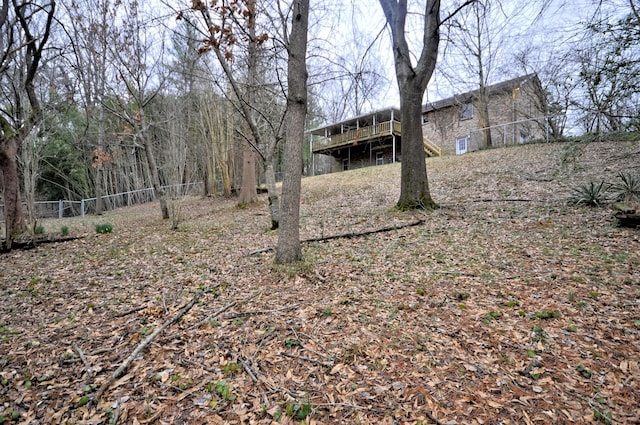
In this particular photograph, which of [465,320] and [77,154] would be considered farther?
[77,154]

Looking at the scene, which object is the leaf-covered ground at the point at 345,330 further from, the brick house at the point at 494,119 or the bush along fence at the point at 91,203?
the bush along fence at the point at 91,203

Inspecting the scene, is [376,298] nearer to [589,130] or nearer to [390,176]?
[589,130]

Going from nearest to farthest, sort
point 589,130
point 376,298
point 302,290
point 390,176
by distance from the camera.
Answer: point 376,298, point 302,290, point 589,130, point 390,176

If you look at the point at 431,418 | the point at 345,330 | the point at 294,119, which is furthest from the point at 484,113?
the point at 431,418

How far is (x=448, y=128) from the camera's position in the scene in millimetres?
21016

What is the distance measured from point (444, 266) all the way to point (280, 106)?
23.9 feet

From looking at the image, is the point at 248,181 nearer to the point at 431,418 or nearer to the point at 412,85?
the point at 412,85

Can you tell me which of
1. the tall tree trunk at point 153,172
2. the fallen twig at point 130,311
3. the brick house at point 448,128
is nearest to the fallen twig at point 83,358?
the fallen twig at point 130,311

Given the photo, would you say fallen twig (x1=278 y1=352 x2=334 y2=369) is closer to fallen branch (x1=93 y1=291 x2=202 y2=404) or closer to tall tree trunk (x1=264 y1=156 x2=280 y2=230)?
fallen branch (x1=93 y1=291 x2=202 y2=404)

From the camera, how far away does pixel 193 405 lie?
2.19 m

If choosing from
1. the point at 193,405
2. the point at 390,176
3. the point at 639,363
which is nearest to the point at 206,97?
the point at 390,176

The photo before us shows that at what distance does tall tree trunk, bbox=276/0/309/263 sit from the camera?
4.18 meters

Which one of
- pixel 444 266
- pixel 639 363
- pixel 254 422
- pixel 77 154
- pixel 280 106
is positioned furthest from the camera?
pixel 77 154

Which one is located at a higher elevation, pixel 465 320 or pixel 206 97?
pixel 206 97
